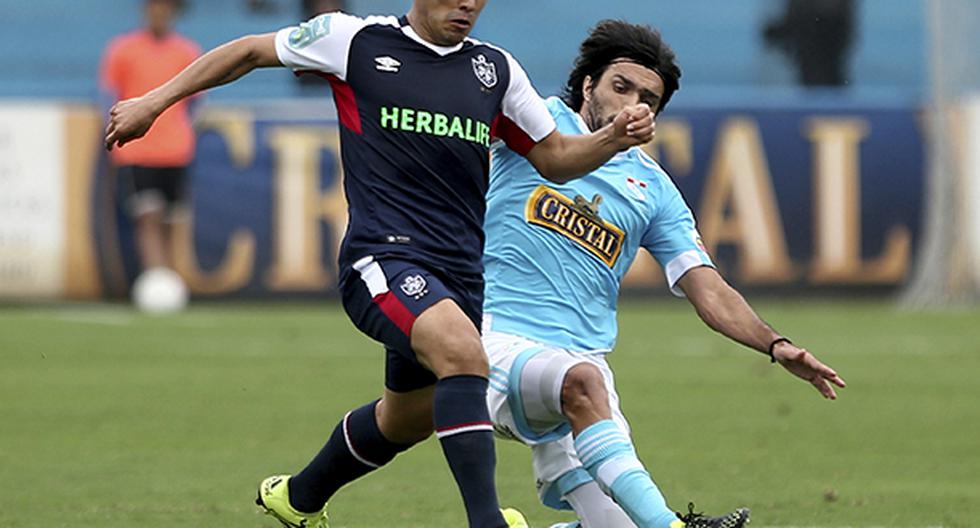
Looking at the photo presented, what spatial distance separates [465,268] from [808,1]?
15.4 m

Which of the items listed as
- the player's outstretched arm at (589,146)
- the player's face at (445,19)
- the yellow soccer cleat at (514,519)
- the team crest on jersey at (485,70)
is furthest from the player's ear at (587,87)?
the yellow soccer cleat at (514,519)

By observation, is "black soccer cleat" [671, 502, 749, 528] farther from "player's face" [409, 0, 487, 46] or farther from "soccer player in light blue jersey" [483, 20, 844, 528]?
"player's face" [409, 0, 487, 46]

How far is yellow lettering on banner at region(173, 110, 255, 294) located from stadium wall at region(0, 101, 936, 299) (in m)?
0.01

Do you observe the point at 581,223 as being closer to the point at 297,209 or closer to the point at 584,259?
the point at 584,259

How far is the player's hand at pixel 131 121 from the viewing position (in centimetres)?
586

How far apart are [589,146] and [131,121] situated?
4.51 ft

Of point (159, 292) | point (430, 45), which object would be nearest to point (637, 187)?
point (430, 45)

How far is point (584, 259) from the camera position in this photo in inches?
261

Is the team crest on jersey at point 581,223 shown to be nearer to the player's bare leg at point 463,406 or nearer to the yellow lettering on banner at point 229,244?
the player's bare leg at point 463,406

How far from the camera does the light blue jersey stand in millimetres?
6586

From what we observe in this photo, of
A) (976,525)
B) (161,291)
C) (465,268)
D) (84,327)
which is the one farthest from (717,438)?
(161,291)

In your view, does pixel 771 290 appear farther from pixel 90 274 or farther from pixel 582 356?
pixel 582 356

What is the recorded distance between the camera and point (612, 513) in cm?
645

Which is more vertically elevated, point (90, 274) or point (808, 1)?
point (808, 1)
